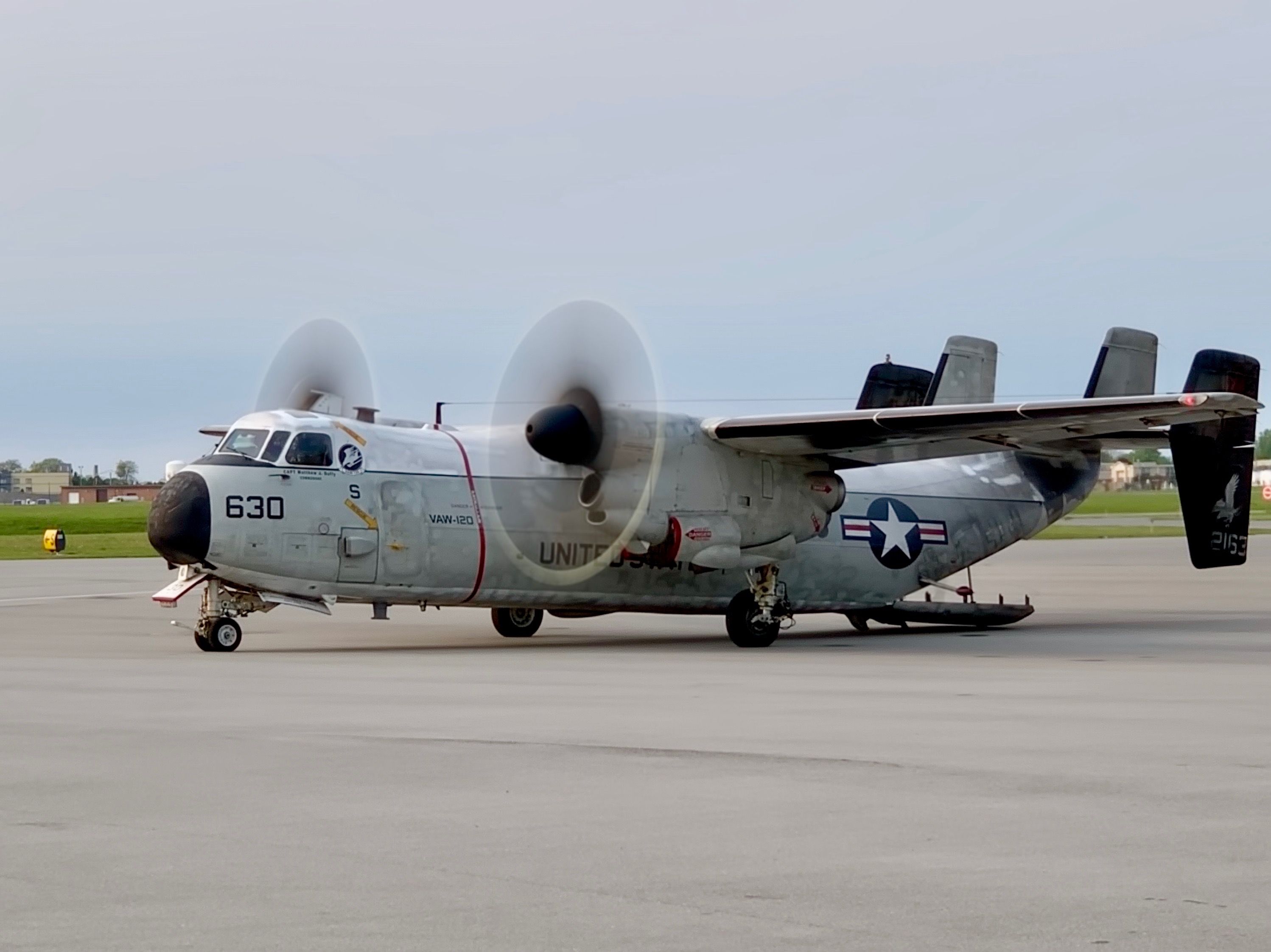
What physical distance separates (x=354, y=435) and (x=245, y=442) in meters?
1.49

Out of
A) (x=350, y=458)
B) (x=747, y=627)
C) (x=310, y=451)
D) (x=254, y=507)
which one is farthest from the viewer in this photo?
(x=747, y=627)

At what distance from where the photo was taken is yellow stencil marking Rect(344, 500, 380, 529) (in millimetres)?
22547

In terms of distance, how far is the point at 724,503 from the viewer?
79.5ft

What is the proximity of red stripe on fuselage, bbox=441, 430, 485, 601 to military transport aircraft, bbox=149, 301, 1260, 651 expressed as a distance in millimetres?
30

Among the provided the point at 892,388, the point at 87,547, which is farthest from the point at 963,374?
the point at 87,547

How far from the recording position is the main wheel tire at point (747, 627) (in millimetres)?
24562

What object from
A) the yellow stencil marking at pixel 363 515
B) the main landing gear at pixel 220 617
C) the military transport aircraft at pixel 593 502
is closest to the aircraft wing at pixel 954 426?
the military transport aircraft at pixel 593 502

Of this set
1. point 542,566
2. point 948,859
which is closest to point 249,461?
point 542,566

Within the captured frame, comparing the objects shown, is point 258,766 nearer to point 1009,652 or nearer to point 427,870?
point 427,870

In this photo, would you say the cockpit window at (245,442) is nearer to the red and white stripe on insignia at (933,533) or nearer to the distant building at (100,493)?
the red and white stripe on insignia at (933,533)

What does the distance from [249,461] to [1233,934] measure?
56.8ft

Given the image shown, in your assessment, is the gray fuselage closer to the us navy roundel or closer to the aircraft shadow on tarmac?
the us navy roundel

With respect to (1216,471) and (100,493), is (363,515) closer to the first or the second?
(1216,471)

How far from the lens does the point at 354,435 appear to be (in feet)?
75.4
